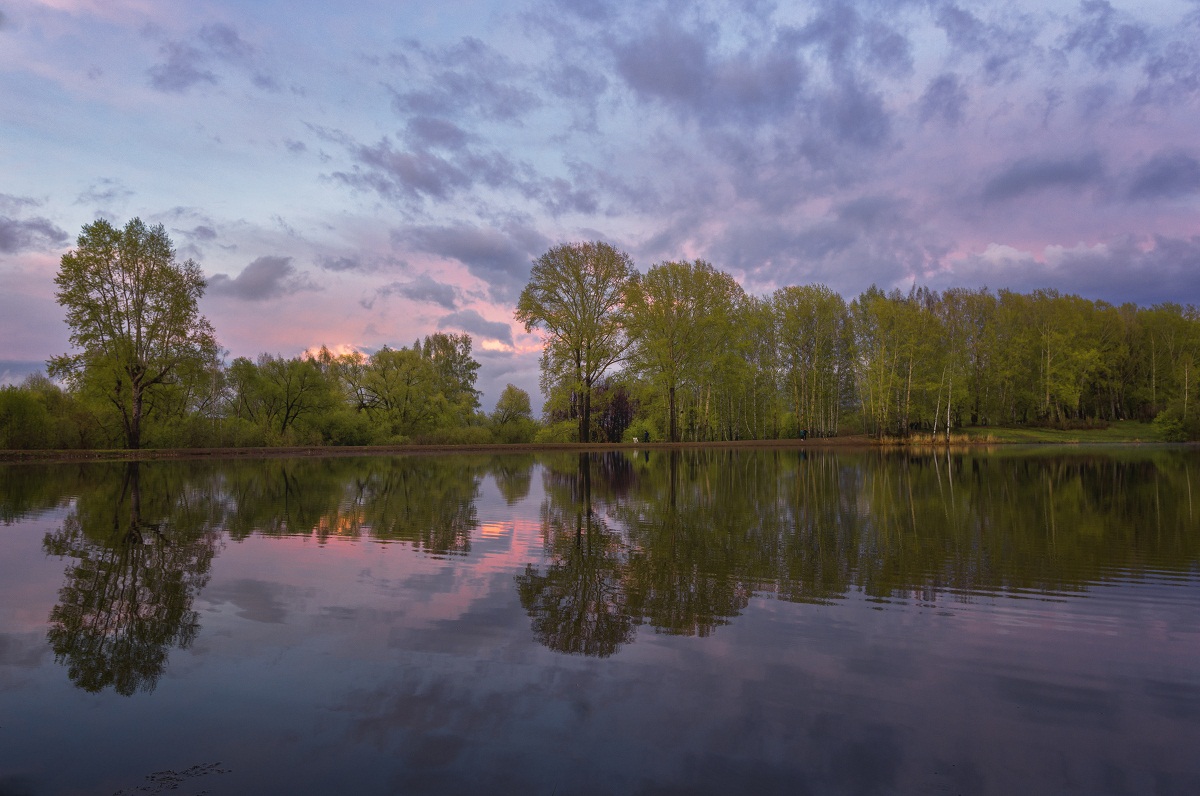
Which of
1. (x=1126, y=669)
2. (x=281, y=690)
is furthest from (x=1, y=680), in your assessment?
(x=1126, y=669)

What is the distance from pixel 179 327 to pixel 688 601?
42891 mm

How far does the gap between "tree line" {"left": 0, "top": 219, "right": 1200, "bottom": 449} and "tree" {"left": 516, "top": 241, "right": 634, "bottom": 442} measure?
0.12m

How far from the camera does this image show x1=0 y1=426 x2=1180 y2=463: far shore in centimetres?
3638

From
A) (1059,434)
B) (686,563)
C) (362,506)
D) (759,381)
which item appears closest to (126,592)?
(686,563)

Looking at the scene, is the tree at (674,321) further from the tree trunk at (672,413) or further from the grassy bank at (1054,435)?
the grassy bank at (1054,435)

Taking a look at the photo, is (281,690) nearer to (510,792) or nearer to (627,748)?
(510,792)

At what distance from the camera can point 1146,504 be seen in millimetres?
15117

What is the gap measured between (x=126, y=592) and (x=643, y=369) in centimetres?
4666

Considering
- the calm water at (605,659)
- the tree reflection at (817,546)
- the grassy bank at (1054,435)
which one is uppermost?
the grassy bank at (1054,435)

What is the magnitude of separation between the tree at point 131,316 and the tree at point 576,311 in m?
22.3

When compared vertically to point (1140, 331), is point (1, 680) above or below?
below

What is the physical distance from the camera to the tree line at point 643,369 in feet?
127

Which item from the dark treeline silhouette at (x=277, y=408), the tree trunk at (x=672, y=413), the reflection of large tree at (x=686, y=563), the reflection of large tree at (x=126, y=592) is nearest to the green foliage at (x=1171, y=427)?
the tree trunk at (x=672, y=413)

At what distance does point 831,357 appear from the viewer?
208ft
